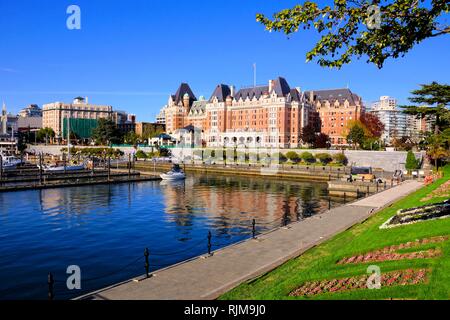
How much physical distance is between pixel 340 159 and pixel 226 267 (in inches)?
2884

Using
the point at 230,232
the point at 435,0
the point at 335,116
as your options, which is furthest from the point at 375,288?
the point at 335,116

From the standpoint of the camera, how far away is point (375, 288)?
Result: 32.7 feet

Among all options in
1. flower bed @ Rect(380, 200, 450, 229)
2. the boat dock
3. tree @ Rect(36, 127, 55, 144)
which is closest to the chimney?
the boat dock

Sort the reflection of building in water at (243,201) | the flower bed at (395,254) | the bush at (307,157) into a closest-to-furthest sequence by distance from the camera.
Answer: the flower bed at (395,254) → the reflection of building in water at (243,201) → the bush at (307,157)

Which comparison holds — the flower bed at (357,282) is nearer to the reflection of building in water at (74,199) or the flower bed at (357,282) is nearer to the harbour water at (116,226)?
the harbour water at (116,226)

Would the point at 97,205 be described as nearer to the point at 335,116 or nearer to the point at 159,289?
the point at 159,289

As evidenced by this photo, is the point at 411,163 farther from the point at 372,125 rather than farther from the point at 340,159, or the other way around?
the point at 372,125

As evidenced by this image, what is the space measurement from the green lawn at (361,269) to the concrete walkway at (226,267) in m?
0.69

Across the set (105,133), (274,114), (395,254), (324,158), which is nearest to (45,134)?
(105,133)

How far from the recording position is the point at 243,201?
45312mm

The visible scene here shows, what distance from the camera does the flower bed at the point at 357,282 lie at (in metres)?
10.1

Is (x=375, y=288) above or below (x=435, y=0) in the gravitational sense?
below

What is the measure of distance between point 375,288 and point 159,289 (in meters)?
6.95

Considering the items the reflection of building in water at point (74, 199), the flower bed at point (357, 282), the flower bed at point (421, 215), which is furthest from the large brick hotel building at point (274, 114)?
the flower bed at point (357, 282)
